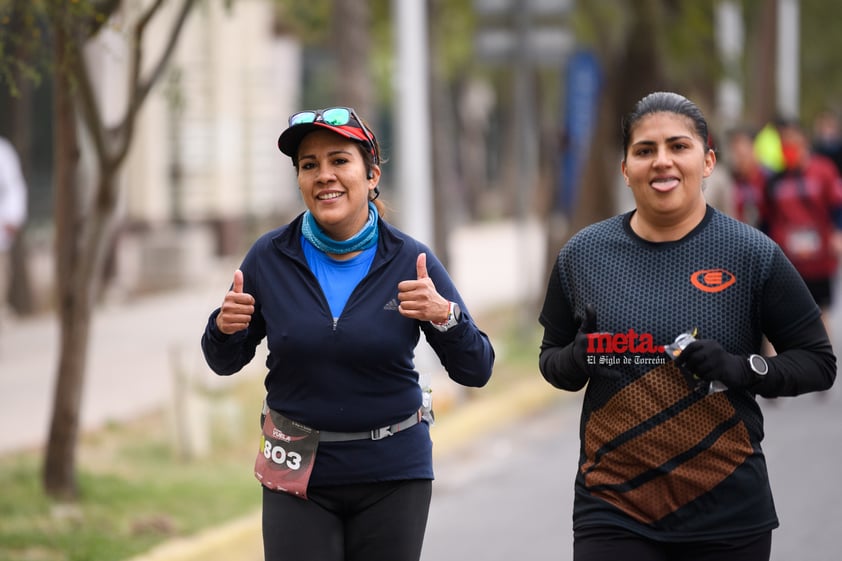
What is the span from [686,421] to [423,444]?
0.81 m

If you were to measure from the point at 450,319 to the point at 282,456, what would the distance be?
0.62 m

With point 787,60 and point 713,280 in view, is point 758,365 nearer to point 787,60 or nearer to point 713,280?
point 713,280

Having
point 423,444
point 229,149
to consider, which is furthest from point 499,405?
point 229,149

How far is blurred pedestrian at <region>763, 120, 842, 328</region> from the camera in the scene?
1095 centimetres

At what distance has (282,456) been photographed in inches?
160

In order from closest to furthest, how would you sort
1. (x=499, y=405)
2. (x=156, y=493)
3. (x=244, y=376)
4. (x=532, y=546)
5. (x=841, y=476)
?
1. (x=532, y=546)
2. (x=156, y=493)
3. (x=841, y=476)
4. (x=499, y=405)
5. (x=244, y=376)

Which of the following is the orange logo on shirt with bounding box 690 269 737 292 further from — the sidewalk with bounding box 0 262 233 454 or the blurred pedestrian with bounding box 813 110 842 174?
the blurred pedestrian with bounding box 813 110 842 174

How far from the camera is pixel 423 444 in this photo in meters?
4.16

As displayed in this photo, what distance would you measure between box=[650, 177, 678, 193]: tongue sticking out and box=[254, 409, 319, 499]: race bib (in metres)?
1.16

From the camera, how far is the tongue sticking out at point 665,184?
149 inches

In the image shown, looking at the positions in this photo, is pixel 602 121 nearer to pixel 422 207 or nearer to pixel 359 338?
pixel 422 207

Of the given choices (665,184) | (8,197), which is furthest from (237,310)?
(8,197)

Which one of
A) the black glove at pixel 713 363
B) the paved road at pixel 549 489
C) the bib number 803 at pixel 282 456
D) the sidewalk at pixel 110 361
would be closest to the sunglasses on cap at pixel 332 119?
the bib number 803 at pixel 282 456

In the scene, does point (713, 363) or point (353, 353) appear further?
point (353, 353)
